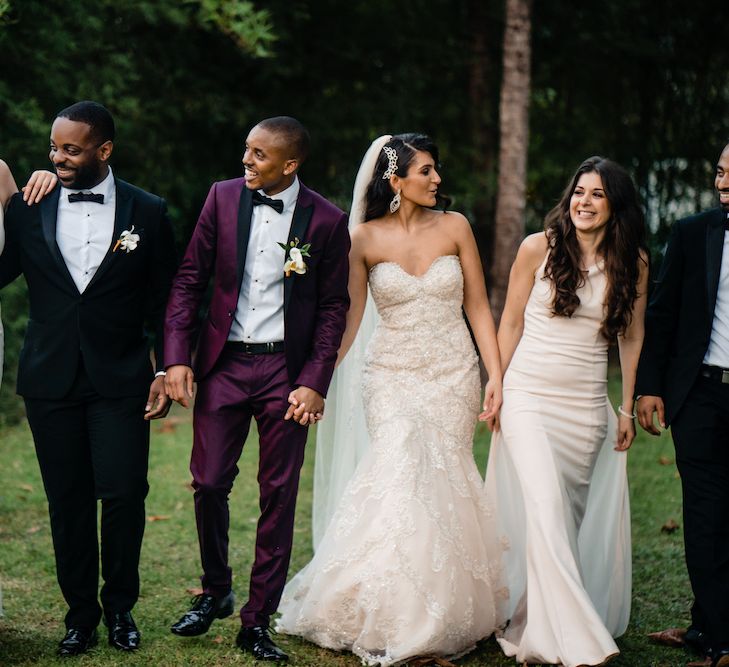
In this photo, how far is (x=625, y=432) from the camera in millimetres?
5473

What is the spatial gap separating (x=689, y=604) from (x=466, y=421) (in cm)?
168

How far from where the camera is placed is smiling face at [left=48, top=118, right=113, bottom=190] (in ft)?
15.5

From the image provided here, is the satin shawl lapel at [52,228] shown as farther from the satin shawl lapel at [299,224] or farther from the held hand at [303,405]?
the held hand at [303,405]

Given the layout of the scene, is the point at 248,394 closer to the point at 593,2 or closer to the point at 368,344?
the point at 368,344

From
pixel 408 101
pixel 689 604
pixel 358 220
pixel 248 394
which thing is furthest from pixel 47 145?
pixel 689 604

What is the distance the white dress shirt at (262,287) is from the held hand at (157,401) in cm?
37

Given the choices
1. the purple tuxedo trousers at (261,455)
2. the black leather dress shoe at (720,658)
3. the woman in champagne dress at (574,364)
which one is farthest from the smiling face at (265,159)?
the black leather dress shoe at (720,658)

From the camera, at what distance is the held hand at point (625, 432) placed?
5469 millimetres

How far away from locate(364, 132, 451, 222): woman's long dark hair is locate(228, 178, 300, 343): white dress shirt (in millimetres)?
864

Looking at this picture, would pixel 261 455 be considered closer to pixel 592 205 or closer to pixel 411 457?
pixel 411 457

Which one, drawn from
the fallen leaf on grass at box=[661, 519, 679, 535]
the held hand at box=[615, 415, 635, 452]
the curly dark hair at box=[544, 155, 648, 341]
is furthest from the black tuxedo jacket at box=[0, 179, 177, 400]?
the fallen leaf on grass at box=[661, 519, 679, 535]

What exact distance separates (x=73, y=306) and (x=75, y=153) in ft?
2.15

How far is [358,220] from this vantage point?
5816 millimetres

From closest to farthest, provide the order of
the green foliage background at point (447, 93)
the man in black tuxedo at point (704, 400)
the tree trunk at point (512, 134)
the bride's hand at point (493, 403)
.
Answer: the man in black tuxedo at point (704, 400)
the bride's hand at point (493, 403)
the tree trunk at point (512, 134)
the green foliage background at point (447, 93)
